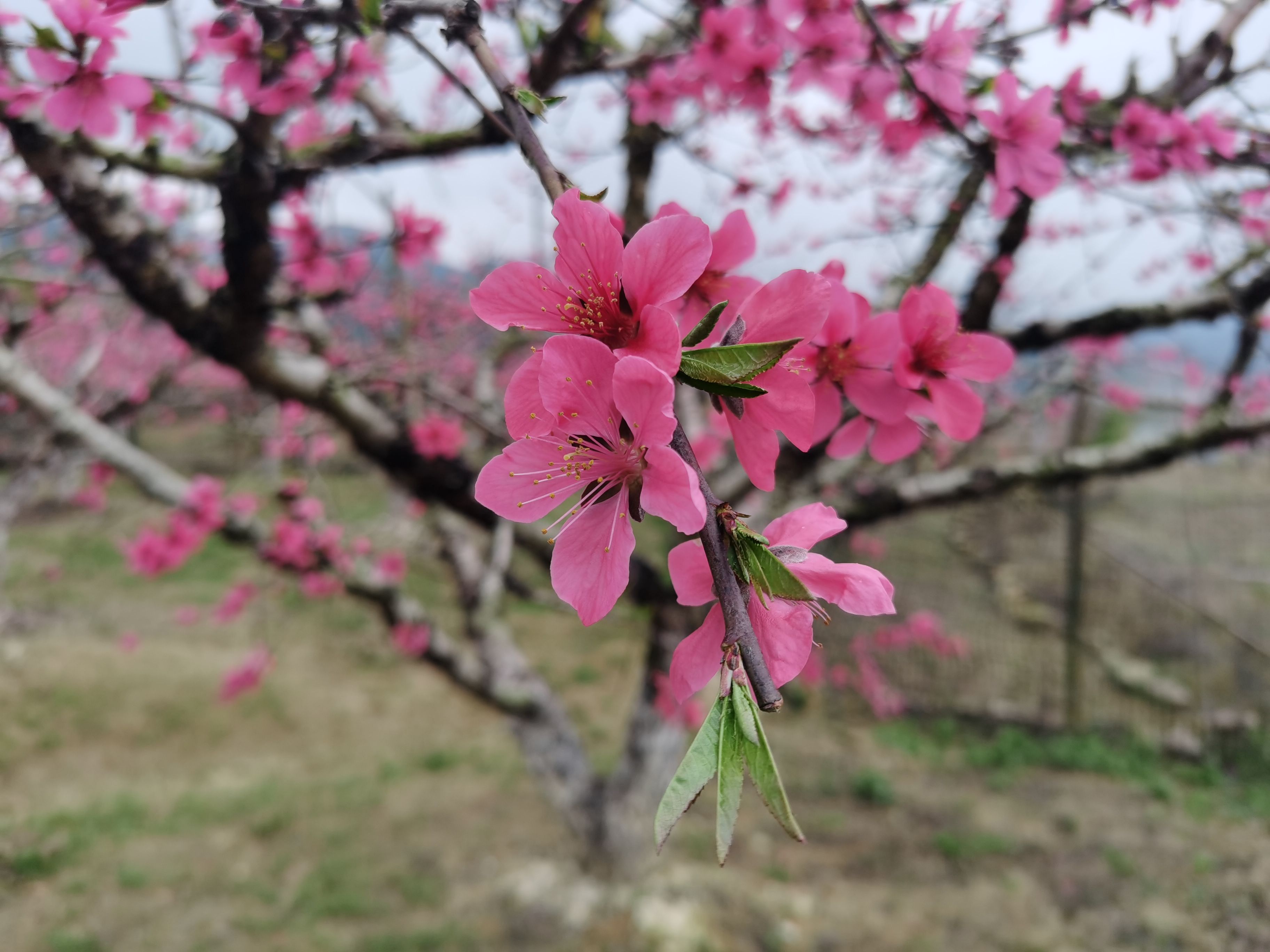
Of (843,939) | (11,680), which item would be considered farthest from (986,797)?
(11,680)

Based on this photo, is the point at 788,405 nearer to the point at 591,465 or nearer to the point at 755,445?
the point at 755,445

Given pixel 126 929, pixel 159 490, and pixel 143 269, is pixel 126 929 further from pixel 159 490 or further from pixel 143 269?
pixel 143 269

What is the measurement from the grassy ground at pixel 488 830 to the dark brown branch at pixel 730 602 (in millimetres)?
2938

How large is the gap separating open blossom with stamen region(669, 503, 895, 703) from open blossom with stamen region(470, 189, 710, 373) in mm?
173

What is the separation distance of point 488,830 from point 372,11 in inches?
194

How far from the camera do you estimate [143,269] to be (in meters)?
1.89

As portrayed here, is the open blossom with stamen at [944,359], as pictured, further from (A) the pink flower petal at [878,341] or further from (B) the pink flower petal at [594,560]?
(B) the pink flower petal at [594,560]

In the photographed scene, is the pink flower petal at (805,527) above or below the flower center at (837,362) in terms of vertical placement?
below

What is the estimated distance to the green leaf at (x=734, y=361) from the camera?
18.7 inches

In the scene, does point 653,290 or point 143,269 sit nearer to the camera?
point 653,290

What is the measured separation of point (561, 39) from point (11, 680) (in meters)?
7.91

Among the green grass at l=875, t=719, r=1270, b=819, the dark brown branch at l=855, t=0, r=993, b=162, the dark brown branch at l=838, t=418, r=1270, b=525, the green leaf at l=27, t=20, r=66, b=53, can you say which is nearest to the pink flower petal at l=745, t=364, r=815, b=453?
the dark brown branch at l=855, t=0, r=993, b=162

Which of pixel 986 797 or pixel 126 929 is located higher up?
pixel 986 797

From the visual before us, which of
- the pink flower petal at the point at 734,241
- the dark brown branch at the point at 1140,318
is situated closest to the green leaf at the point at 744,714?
the pink flower petal at the point at 734,241
